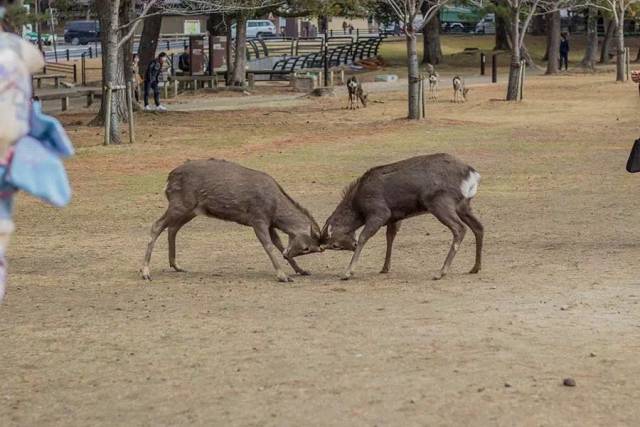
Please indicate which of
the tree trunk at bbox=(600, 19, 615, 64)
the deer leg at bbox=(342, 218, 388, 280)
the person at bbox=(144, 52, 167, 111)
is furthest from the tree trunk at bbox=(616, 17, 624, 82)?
the deer leg at bbox=(342, 218, 388, 280)

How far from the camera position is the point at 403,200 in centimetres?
1055

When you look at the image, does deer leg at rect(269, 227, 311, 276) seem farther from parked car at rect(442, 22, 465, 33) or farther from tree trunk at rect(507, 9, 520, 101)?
parked car at rect(442, 22, 465, 33)

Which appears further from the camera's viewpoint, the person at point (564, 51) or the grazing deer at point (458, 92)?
the person at point (564, 51)

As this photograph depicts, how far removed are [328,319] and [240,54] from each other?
34.0m

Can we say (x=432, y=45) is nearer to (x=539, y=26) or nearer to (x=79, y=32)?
(x=539, y=26)

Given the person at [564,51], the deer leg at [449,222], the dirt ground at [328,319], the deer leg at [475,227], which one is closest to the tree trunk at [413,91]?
the dirt ground at [328,319]

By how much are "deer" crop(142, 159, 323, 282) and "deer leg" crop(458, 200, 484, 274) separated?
4.21 feet

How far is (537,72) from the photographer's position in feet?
182

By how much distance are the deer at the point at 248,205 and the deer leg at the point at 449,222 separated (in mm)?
1005

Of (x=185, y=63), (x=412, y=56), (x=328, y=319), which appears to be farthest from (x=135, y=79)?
(x=328, y=319)

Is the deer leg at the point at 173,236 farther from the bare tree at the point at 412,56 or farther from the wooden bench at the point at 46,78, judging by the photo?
the wooden bench at the point at 46,78

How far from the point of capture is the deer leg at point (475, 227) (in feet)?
35.0

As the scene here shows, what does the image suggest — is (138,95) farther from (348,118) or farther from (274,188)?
(274,188)

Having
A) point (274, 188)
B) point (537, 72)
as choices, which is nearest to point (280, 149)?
point (274, 188)
